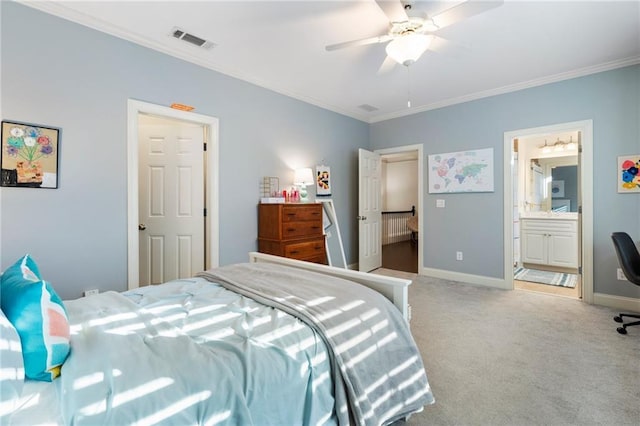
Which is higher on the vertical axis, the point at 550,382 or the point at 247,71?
the point at 247,71

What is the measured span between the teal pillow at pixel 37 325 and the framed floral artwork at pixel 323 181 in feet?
12.0

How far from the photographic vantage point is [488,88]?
4012 millimetres

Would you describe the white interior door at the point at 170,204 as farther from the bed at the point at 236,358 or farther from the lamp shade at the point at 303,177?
the bed at the point at 236,358

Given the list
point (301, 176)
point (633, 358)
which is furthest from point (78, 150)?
point (633, 358)

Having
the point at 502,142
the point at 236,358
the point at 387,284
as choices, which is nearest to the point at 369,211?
the point at 502,142

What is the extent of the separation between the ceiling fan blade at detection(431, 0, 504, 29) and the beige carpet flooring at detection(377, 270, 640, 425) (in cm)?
235

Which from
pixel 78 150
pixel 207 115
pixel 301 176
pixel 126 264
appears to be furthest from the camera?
pixel 301 176

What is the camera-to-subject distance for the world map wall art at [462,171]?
418cm

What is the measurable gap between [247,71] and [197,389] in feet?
11.1

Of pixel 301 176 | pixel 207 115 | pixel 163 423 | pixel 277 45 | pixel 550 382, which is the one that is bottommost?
pixel 550 382

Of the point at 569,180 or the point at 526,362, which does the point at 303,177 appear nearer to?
the point at 526,362

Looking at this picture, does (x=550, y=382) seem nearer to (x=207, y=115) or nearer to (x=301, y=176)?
(x=301, y=176)

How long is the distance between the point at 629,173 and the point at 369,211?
3131 millimetres

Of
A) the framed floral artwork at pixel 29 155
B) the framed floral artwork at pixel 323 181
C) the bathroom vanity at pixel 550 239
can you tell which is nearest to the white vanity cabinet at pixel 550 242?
the bathroom vanity at pixel 550 239
